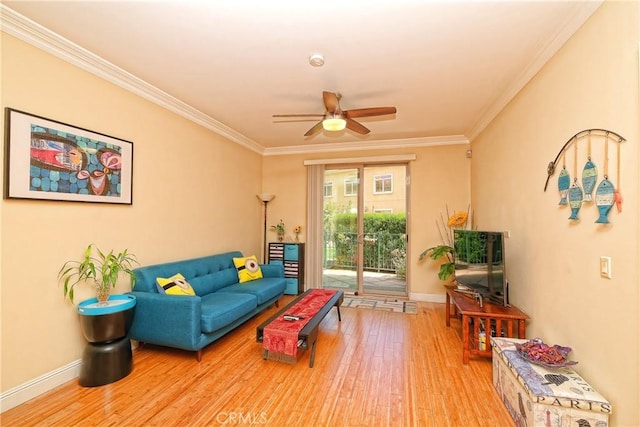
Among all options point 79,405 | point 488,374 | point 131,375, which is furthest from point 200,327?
point 488,374

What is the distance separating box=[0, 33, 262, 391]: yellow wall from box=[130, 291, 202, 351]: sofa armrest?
16.2 inches

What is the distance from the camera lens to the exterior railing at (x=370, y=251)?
511cm

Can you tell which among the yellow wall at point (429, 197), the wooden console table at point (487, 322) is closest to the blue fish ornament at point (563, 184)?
the wooden console table at point (487, 322)

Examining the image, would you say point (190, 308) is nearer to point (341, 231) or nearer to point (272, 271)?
point (272, 271)

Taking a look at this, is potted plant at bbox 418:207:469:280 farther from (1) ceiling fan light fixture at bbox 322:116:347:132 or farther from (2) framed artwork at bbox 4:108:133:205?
(2) framed artwork at bbox 4:108:133:205

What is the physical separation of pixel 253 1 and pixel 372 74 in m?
1.31

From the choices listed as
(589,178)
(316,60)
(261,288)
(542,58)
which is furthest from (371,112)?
(261,288)

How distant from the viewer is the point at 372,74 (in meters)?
2.75

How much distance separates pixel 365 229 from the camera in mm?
5258

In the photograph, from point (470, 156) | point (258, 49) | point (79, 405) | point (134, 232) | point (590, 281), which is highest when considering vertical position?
point (258, 49)

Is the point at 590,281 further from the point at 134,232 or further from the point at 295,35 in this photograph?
the point at 134,232

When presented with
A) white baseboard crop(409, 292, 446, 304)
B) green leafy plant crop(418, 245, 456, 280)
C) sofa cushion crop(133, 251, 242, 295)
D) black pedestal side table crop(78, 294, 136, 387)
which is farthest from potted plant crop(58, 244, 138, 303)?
white baseboard crop(409, 292, 446, 304)

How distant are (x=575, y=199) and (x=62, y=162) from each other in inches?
152

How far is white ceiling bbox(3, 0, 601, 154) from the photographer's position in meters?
1.91
